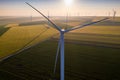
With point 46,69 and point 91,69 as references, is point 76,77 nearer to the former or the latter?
point 91,69

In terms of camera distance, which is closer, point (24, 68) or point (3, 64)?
point (24, 68)

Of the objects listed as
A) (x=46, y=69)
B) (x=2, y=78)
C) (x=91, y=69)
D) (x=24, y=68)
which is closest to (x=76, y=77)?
(x=91, y=69)

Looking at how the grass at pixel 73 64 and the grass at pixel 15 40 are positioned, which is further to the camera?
the grass at pixel 15 40

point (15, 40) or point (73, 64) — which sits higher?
point (15, 40)

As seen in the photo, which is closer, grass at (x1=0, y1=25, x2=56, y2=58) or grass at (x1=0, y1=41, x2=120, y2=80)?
grass at (x1=0, y1=41, x2=120, y2=80)

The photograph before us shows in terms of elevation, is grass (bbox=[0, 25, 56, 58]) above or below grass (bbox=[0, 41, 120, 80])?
above

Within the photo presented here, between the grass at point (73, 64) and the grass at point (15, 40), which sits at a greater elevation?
the grass at point (15, 40)

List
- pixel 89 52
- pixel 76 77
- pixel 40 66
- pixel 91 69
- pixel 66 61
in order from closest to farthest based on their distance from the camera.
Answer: pixel 76 77 → pixel 91 69 → pixel 40 66 → pixel 66 61 → pixel 89 52

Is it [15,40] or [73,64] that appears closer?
[73,64]

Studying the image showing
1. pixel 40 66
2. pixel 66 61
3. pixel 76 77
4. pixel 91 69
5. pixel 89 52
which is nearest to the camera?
pixel 76 77

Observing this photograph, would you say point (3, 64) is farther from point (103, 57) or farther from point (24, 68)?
point (103, 57)
